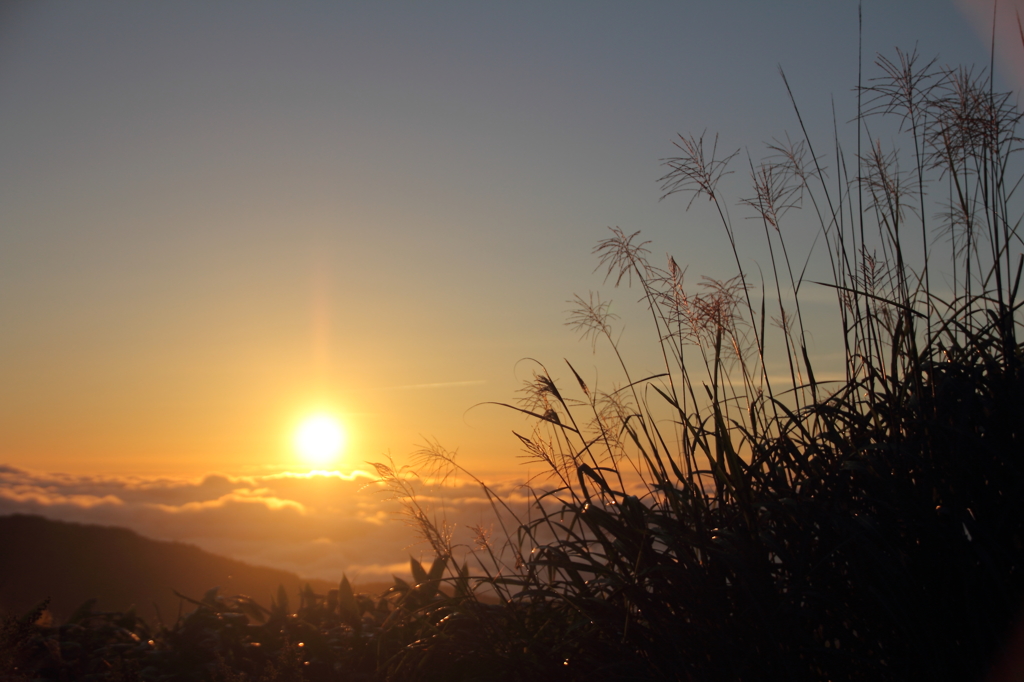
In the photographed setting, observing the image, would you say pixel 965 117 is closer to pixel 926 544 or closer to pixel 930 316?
pixel 930 316

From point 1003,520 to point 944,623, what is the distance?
0.91ft

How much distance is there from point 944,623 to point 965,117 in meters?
1.41

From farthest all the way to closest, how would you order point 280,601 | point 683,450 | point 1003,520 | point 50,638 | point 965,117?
point 280,601, point 50,638, point 683,450, point 965,117, point 1003,520

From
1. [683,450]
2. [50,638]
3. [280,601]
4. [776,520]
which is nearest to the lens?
[776,520]

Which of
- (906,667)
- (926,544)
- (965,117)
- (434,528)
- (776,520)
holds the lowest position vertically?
(906,667)

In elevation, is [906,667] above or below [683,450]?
below

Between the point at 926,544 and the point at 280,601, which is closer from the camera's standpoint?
the point at 926,544

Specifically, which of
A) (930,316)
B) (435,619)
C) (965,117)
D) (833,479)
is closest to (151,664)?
(435,619)

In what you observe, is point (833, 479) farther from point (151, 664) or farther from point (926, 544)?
point (151, 664)

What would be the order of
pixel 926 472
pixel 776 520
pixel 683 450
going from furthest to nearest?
pixel 683 450 → pixel 776 520 → pixel 926 472

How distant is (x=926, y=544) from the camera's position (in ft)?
5.03

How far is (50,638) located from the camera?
7.94ft

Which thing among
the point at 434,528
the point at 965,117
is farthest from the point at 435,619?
the point at 965,117

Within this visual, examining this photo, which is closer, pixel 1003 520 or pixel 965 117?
pixel 1003 520
